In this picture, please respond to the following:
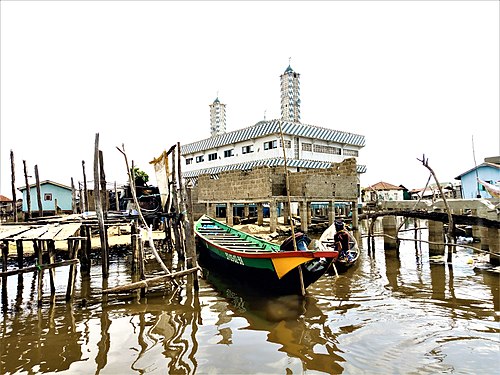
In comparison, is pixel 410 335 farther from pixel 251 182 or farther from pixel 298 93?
pixel 298 93

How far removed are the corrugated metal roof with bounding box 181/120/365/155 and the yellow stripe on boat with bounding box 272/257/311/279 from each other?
82.8ft

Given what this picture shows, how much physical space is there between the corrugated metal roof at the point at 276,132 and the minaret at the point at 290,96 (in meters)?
6.27

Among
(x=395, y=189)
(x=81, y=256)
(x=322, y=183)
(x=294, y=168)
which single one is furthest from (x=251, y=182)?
(x=395, y=189)

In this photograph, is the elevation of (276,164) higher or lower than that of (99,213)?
higher

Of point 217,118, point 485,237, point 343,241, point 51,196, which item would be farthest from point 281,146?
point 217,118

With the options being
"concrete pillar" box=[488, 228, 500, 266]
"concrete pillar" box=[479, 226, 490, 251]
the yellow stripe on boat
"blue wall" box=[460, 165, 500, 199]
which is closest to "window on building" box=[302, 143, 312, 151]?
"blue wall" box=[460, 165, 500, 199]

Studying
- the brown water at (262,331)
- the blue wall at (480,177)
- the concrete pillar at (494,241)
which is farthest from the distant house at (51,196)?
the blue wall at (480,177)

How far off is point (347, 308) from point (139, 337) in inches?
199

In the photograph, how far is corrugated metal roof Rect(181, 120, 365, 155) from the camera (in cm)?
3428

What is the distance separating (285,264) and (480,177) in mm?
27865

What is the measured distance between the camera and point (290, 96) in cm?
4406

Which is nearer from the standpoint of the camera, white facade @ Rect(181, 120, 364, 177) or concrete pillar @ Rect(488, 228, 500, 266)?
concrete pillar @ Rect(488, 228, 500, 266)

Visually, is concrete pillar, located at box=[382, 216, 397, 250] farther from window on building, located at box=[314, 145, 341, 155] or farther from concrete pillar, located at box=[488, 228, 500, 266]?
window on building, located at box=[314, 145, 341, 155]

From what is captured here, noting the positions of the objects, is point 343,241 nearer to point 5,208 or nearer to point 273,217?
point 273,217
